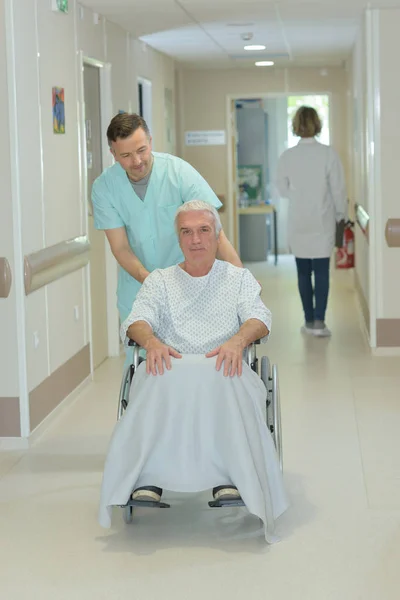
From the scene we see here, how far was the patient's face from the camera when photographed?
4.20 meters

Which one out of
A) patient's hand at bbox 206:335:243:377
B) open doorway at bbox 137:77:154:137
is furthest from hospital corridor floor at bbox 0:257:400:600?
open doorway at bbox 137:77:154:137

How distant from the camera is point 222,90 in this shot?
1396cm

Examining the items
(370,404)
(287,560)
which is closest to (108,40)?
(370,404)

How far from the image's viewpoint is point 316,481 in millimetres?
4754

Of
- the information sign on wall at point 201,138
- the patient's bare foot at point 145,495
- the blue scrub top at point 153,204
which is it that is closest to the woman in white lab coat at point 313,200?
the blue scrub top at point 153,204

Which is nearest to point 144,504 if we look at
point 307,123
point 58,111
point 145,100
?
point 58,111

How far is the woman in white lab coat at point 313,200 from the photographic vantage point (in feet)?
28.4

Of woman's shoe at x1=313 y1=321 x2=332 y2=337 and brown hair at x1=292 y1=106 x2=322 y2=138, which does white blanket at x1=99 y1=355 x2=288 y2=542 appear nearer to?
woman's shoe at x1=313 y1=321 x2=332 y2=337

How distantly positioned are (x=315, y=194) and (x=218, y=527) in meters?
4.90

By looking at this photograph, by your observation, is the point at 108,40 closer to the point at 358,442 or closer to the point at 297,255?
the point at 297,255

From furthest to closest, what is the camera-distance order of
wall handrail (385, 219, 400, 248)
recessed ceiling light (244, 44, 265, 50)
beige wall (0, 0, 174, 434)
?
recessed ceiling light (244, 44, 265, 50)
wall handrail (385, 219, 400, 248)
beige wall (0, 0, 174, 434)

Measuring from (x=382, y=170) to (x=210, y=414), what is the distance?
4.17m

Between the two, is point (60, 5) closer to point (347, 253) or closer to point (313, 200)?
point (313, 200)

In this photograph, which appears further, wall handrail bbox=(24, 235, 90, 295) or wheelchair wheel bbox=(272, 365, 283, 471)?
wall handrail bbox=(24, 235, 90, 295)
